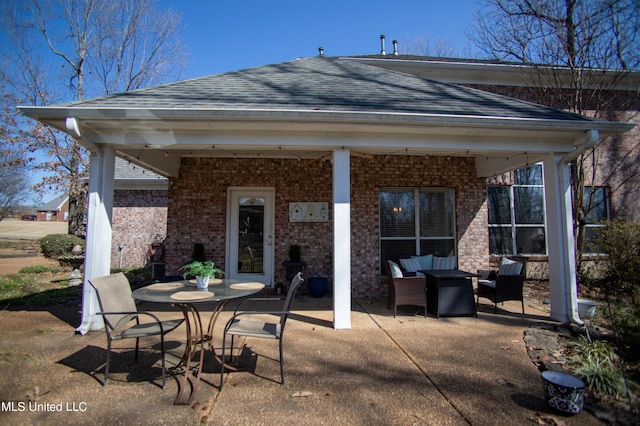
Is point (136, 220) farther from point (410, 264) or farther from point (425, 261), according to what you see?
point (425, 261)

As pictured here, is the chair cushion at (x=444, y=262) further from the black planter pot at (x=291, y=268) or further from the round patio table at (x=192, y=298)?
the round patio table at (x=192, y=298)

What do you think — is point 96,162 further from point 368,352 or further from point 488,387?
point 488,387

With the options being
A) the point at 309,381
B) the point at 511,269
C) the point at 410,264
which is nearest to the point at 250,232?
the point at 410,264

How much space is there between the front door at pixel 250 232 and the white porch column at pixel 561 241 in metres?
5.62

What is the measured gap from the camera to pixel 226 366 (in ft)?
11.8

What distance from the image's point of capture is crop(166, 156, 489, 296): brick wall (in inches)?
303

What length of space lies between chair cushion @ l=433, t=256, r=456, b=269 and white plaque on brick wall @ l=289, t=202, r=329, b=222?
2725 mm

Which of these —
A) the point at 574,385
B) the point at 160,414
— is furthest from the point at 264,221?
the point at 574,385

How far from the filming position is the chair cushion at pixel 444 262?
7.41 metres

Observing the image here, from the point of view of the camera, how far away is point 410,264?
7305mm

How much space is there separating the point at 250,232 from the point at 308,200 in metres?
1.62

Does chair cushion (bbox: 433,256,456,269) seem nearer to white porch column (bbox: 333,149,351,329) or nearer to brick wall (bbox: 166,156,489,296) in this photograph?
brick wall (bbox: 166,156,489,296)

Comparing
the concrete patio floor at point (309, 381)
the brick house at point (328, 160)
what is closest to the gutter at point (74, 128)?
the brick house at point (328, 160)

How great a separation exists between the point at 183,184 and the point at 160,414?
582cm
